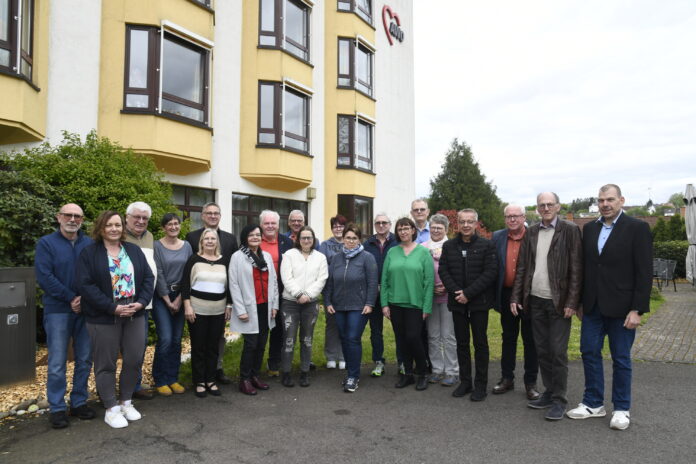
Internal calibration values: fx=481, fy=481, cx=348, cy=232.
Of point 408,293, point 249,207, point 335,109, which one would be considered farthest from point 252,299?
point 335,109

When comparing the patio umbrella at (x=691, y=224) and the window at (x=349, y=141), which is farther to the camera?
the window at (x=349, y=141)

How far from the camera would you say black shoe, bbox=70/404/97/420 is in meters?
4.53

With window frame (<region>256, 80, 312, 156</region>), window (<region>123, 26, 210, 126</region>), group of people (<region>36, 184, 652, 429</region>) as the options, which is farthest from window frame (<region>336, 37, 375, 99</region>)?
group of people (<region>36, 184, 652, 429</region>)

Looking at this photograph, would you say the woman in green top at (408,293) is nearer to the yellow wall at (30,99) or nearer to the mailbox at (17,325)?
the mailbox at (17,325)

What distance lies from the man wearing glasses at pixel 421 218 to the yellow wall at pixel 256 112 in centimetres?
806

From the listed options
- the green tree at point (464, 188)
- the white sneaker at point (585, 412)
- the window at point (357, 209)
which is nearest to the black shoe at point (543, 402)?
the white sneaker at point (585, 412)

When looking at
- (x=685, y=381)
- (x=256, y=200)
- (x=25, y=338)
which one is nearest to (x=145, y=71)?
(x=256, y=200)

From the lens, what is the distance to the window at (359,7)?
698 inches

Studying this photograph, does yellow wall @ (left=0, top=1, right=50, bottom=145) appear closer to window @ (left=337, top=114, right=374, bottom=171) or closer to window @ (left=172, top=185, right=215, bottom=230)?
window @ (left=172, top=185, right=215, bottom=230)

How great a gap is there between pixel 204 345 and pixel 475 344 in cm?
299

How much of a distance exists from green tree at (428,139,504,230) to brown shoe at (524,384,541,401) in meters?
34.3

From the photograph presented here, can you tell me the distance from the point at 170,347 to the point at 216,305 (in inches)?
27.4

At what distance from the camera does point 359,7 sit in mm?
18438

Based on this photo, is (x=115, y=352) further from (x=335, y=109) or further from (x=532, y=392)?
(x=335, y=109)
